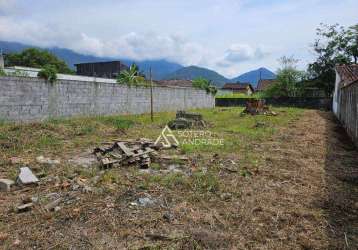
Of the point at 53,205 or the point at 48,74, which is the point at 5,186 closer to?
the point at 53,205

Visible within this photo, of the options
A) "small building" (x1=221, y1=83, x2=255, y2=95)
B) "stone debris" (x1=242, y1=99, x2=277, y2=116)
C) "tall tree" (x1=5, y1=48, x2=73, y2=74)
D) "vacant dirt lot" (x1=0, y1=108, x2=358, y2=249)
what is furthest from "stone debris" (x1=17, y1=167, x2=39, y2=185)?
"small building" (x1=221, y1=83, x2=255, y2=95)

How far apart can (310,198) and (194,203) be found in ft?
5.26

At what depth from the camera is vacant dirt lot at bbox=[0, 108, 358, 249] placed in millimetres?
3068

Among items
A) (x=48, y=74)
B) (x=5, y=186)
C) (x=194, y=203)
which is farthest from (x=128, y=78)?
(x=194, y=203)

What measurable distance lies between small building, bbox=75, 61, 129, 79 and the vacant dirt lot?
3628cm

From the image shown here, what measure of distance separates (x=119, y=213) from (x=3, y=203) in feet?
5.39

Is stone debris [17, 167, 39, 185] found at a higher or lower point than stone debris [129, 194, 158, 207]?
higher

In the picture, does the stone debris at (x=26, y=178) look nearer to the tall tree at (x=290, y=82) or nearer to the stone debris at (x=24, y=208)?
the stone debris at (x=24, y=208)

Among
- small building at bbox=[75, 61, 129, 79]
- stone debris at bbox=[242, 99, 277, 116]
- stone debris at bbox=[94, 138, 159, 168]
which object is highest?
small building at bbox=[75, 61, 129, 79]

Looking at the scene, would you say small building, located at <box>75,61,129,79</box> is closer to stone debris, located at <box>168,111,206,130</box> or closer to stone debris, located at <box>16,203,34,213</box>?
stone debris, located at <box>168,111,206,130</box>

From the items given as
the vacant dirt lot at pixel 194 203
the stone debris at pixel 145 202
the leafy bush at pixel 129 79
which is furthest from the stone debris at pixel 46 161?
the leafy bush at pixel 129 79

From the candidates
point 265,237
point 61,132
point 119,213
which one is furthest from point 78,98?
point 265,237

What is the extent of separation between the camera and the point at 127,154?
6.14 m

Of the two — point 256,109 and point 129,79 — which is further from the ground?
point 129,79
